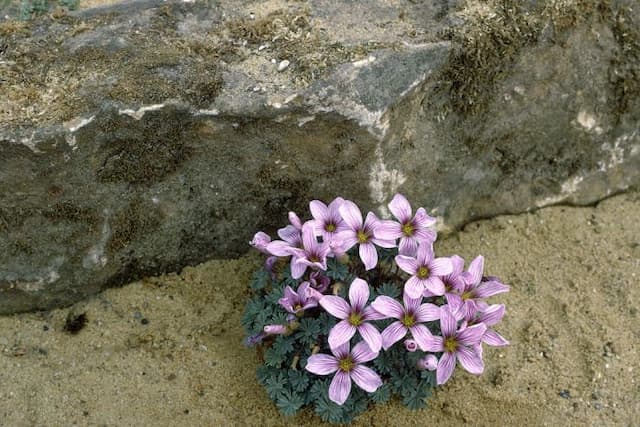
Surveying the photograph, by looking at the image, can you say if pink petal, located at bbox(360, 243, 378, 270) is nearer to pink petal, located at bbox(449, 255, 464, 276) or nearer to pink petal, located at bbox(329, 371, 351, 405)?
pink petal, located at bbox(449, 255, 464, 276)

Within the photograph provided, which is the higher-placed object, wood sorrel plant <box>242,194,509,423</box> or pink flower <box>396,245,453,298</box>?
pink flower <box>396,245,453,298</box>

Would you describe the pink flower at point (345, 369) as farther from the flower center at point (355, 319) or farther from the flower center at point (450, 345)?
the flower center at point (450, 345)

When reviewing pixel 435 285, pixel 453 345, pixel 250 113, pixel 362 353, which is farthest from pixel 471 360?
pixel 250 113

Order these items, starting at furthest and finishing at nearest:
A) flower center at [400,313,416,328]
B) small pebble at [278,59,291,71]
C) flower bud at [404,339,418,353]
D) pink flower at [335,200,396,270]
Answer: small pebble at [278,59,291,71]
pink flower at [335,200,396,270]
flower center at [400,313,416,328]
flower bud at [404,339,418,353]

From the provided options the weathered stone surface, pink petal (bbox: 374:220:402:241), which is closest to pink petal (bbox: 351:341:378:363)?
pink petal (bbox: 374:220:402:241)

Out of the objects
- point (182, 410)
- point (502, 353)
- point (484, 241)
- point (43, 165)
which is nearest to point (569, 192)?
point (484, 241)

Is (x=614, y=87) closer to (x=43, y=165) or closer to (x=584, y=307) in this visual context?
(x=584, y=307)
